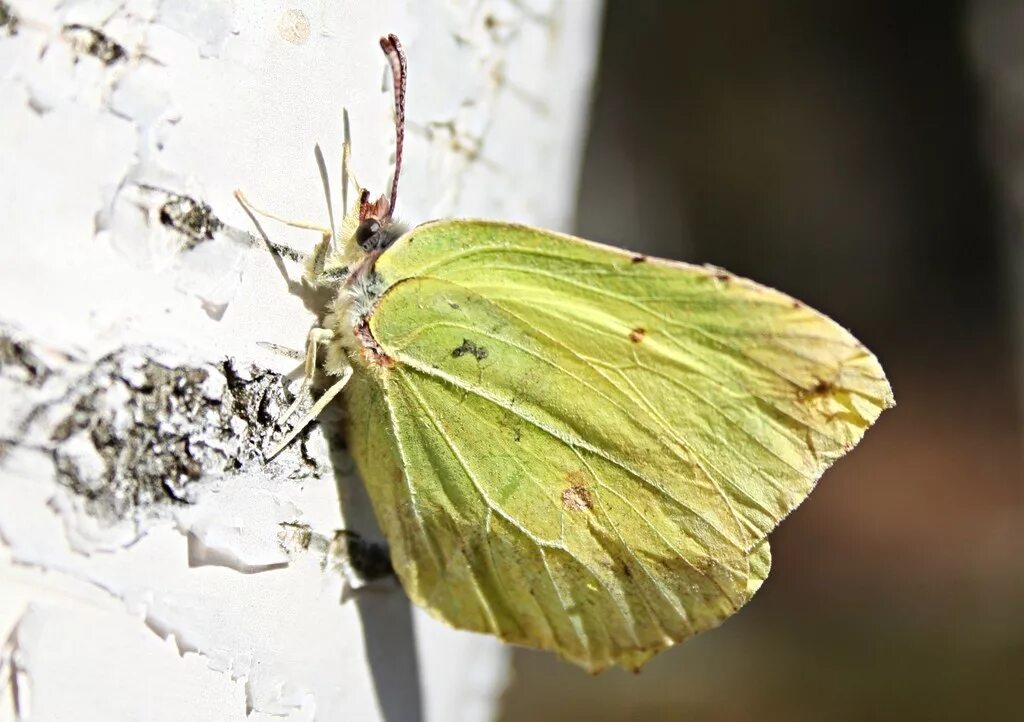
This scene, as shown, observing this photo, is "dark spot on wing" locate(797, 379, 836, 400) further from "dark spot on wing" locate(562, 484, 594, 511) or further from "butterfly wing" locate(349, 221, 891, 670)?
"dark spot on wing" locate(562, 484, 594, 511)

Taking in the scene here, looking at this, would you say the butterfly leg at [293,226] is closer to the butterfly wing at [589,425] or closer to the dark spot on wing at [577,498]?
the butterfly wing at [589,425]

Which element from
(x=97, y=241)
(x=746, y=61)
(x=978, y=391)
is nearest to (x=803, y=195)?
(x=746, y=61)

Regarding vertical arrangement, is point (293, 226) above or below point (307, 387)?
above

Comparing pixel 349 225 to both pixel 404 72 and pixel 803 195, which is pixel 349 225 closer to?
pixel 404 72

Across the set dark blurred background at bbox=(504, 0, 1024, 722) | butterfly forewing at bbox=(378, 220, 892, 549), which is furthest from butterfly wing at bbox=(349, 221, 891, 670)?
dark blurred background at bbox=(504, 0, 1024, 722)

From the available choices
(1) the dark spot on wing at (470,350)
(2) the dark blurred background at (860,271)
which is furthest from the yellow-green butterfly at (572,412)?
(2) the dark blurred background at (860,271)

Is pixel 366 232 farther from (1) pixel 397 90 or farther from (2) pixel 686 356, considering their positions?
(2) pixel 686 356

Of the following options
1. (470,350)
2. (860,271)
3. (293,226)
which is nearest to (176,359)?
(293,226)
